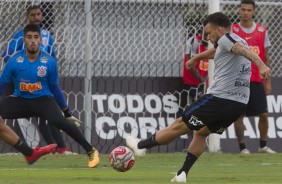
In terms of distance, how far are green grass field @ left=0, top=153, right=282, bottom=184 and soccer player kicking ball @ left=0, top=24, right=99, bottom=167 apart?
2.44ft

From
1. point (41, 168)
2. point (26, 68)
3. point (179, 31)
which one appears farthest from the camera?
point (179, 31)

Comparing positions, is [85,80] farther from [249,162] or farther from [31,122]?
[249,162]

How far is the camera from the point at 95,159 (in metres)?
12.7

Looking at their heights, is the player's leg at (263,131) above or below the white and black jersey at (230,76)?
below

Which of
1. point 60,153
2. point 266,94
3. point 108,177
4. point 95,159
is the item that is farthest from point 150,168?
point 266,94

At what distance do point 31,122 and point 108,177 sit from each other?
507cm

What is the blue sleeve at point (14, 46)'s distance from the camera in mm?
15379

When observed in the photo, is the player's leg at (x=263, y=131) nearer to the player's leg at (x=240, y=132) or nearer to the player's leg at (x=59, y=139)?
the player's leg at (x=240, y=132)

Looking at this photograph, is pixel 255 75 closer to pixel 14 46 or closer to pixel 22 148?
pixel 14 46

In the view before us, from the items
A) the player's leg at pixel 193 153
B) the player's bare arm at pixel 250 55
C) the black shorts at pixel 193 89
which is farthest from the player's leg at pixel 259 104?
the player's bare arm at pixel 250 55

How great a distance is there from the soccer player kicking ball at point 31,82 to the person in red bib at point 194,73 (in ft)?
11.3

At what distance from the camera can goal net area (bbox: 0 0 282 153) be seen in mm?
16125

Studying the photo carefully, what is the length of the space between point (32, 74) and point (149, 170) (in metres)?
2.43

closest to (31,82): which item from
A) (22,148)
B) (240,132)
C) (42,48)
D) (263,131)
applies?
(42,48)
